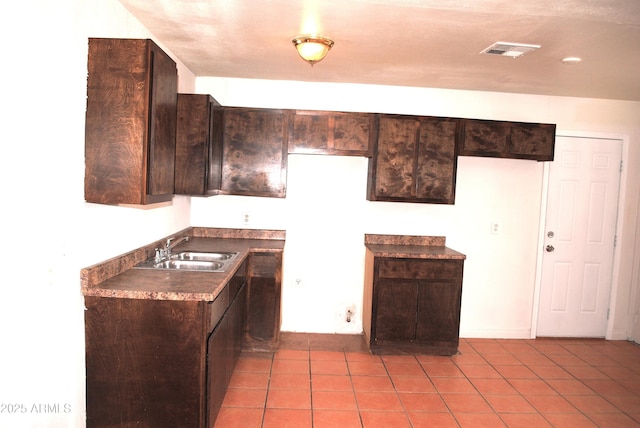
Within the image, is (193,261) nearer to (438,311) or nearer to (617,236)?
(438,311)

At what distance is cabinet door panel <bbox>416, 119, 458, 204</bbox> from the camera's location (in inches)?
162

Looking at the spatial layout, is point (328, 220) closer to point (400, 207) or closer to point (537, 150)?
point (400, 207)

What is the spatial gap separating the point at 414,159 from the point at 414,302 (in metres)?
1.32

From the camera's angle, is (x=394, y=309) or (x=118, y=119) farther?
(x=394, y=309)

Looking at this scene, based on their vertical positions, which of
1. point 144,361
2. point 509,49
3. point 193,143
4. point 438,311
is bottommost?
point 438,311

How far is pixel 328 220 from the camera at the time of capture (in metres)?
4.46

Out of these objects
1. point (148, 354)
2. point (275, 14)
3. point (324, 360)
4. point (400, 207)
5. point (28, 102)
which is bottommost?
point (324, 360)

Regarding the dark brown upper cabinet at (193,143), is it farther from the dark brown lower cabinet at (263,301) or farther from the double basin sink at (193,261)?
the dark brown lower cabinet at (263,301)

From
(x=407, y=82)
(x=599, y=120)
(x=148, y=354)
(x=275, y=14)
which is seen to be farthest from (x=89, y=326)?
(x=599, y=120)

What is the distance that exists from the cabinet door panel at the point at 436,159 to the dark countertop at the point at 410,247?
0.51 m

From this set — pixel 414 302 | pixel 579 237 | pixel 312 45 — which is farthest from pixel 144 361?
pixel 579 237

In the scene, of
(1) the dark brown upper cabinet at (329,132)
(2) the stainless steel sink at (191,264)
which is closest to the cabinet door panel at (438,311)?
(1) the dark brown upper cabinet at (329,132)

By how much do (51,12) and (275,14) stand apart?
1.21 meters

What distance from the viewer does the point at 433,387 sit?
3391 mm
